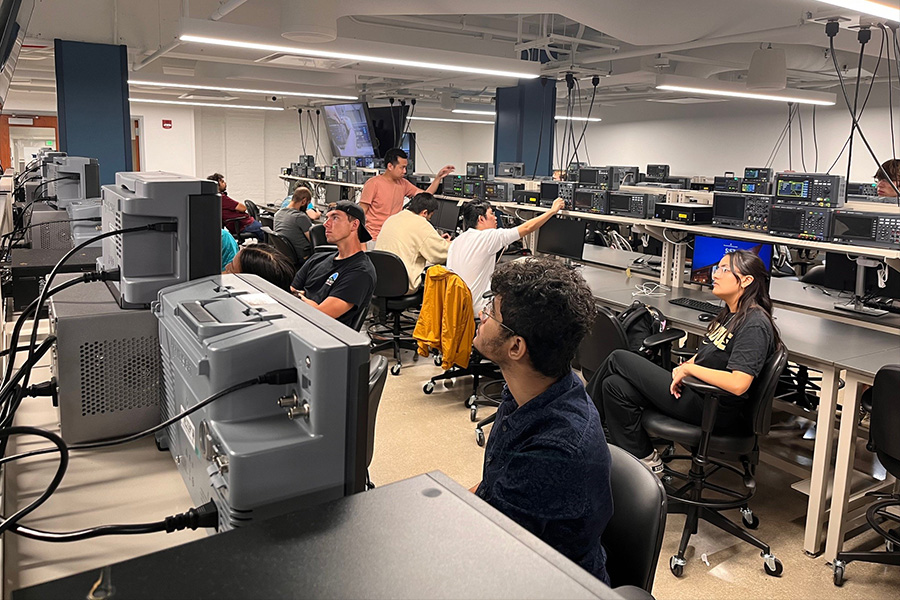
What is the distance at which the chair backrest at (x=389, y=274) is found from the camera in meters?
4.60

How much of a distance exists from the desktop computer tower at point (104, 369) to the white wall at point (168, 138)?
43.2ft

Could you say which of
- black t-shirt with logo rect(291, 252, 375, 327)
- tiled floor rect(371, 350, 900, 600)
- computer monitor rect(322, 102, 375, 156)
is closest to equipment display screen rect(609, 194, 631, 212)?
tiled floor rect(371, 350, 900, 600)

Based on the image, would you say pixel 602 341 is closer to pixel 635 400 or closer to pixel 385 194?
pixel 635 400

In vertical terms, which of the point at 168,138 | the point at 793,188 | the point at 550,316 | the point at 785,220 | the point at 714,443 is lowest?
the point at 714,443

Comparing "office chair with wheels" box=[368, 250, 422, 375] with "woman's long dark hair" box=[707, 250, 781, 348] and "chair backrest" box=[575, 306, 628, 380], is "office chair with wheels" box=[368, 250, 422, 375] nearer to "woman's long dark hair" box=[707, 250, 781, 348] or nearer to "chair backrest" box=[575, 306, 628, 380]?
"chair backrest" box=[575, 306, 628, 380]

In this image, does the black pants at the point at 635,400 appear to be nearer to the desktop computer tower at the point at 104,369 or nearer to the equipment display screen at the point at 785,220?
the equipment display screen at the point at 785,220

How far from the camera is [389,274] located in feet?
15.2

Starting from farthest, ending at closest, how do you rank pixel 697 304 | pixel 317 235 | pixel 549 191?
pixel 317 235 < pixel 549 191 < pixel 697 304

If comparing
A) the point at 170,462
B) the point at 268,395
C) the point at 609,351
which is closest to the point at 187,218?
the point at 170,462

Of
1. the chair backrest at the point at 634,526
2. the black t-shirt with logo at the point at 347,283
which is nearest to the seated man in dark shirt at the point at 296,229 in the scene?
the black t-shirt with logo at the point at 347,283

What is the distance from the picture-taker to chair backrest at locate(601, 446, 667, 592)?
53.8 inches

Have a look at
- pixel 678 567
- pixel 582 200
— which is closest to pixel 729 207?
pixel 582 200

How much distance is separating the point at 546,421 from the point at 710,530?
184 cm

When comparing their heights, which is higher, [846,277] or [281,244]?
[846,277]
